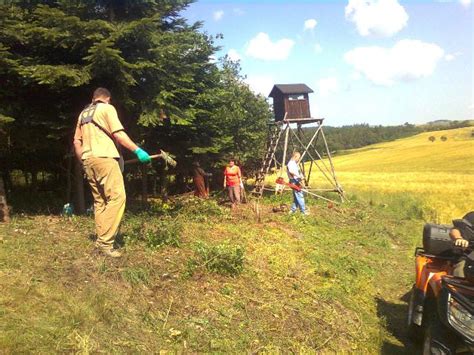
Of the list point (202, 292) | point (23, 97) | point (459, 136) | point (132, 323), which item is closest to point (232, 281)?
point (202, 292)

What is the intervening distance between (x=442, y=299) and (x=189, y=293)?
2.64 m

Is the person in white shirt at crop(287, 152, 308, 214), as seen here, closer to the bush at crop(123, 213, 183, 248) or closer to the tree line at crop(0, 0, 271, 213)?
the tree line at crop(0, 0, 271, 213)

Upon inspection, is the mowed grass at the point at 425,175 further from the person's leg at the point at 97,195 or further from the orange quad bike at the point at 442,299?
the person's leg at the point at 97,195

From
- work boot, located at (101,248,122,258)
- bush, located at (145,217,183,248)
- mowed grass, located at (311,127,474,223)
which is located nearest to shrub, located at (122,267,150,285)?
work boot, located at (101,248,122,258)

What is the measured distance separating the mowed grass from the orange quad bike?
13.0 m

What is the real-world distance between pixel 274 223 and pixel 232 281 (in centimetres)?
478

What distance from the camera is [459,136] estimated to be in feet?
290

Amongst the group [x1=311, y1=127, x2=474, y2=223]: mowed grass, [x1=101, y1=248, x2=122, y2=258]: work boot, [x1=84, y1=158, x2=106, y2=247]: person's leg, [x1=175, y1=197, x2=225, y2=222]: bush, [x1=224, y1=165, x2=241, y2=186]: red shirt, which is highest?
[x1=84, y1=158, x2=106, y2=247]: person's leg

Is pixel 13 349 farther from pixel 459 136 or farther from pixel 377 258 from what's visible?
pixel 459 136

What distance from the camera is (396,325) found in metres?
6.31

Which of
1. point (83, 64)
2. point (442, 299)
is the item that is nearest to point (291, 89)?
point (83, 64)

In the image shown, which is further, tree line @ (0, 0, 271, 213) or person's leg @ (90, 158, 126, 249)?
tree line @ (0, 0, 271, 213)

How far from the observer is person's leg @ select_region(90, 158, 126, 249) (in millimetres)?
5496

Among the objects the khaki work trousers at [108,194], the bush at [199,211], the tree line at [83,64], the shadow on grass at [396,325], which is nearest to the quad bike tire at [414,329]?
the shadow on grass at [396,325]
